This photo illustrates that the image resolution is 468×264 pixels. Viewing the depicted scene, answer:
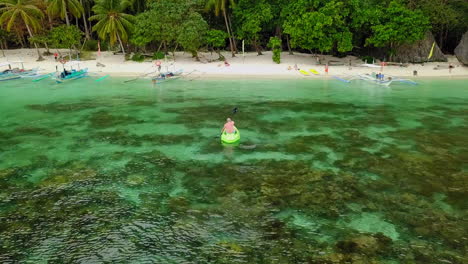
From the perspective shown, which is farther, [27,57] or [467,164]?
[27,57]

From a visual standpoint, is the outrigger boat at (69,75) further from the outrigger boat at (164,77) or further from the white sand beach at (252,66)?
the outrigger boat at (164,77)

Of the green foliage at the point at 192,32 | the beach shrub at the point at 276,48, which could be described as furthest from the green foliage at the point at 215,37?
the beach shrub at the point at 276,48

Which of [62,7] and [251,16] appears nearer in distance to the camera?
[251,16]

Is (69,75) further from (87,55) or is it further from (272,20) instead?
(272,20)

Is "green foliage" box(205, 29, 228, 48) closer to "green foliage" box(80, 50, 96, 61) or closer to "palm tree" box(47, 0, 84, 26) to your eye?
"green foliage" box(80, 50, 96, 61)

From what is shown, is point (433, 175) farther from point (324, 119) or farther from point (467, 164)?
point (324, 119)

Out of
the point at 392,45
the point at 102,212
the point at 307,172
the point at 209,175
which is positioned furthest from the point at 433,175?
the point at 392,45

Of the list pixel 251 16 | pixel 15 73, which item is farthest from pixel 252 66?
pixel 15 73
